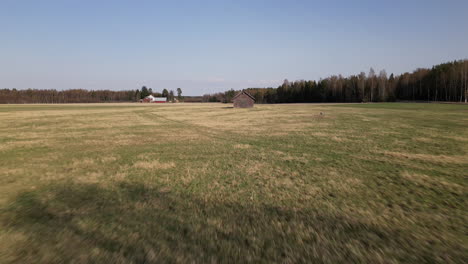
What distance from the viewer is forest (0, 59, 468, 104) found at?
89288mm

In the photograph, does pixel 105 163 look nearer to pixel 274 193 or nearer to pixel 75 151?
pixel 75 151

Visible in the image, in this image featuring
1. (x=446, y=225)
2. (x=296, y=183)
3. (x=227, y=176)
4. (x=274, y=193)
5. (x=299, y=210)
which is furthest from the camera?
(x=227, y=176)

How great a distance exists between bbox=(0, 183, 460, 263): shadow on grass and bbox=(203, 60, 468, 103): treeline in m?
111

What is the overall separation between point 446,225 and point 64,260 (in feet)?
23.7

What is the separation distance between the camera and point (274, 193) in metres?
6.31

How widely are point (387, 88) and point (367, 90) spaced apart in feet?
29.5

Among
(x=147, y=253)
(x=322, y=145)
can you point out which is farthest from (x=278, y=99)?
(x=147, y=253)

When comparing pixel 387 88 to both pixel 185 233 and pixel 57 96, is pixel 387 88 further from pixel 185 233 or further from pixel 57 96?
pixel 57 96

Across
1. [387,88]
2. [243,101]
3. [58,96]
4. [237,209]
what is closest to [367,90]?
[387,88]

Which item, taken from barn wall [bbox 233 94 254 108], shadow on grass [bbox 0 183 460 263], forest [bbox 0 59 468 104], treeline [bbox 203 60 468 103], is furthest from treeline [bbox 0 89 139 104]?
shadow on grass [bbox 0 183 460 263]

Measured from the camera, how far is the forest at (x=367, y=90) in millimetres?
89288

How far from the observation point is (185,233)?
436 centimetres

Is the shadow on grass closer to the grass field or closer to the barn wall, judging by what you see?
the grass field

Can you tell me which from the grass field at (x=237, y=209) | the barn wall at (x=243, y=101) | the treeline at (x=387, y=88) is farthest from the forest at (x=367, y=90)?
the grass field at (x=237, y=209)
